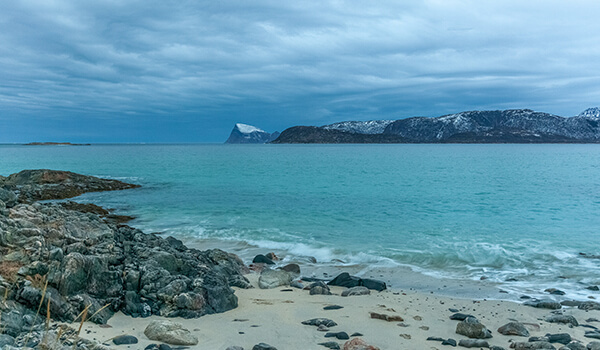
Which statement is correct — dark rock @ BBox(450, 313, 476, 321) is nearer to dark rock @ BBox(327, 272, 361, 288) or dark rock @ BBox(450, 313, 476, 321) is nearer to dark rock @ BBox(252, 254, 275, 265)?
dark rock @ BBox(327, 272, 361, 288)

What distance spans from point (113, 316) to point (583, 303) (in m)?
9.75

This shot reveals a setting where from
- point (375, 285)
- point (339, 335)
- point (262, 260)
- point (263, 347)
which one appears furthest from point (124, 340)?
point (262, 260)

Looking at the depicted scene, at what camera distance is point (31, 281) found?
24.4ft

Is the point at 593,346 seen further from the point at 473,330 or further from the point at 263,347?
the point at 263,347

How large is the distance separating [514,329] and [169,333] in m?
6.02

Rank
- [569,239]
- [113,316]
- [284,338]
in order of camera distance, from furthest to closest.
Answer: [569,239] < [113,316] < [284,338]

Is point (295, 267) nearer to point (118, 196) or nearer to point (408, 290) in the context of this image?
point (408, 290)

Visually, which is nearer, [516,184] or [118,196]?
[118,196]

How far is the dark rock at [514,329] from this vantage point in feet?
25.3

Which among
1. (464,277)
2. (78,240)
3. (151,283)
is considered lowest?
(464,277)

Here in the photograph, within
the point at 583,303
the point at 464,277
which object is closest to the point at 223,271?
the point at 464,277

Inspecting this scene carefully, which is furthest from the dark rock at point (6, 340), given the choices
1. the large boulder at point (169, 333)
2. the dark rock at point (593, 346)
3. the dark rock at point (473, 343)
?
→ the dark rock at point (593, 346)

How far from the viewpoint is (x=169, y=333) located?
695 centimetres

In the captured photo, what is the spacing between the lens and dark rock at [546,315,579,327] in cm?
829
